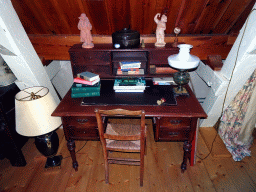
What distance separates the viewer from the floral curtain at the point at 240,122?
2.17 m

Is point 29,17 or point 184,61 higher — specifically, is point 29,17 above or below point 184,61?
above

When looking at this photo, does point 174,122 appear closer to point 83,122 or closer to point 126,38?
point 83,122

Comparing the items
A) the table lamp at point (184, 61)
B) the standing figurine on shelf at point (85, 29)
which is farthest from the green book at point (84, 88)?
the table lamp at point (184, 61)

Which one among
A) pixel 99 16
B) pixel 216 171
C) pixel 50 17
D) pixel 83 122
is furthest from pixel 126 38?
pixel 216 171

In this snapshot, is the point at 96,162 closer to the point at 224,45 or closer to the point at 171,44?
the point at 171,44

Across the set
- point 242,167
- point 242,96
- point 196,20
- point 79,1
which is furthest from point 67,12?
point 242,167

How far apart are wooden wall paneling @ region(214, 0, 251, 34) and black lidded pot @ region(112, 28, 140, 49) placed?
1.04m

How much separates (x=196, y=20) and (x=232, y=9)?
0.38 m

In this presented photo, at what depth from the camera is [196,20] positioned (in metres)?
2.17

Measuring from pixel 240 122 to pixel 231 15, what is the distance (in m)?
1.33

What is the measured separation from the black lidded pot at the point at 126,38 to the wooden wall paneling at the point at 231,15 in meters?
1.04

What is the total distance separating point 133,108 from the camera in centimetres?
188

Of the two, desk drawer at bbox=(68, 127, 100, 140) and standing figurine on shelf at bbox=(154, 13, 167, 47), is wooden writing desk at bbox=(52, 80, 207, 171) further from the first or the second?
standing figurine on shelf at bbox=(154, 13, 167, 47)

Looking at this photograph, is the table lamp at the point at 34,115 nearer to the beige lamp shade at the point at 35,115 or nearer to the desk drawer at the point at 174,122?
the beige lamp shade at the point at 35,115
